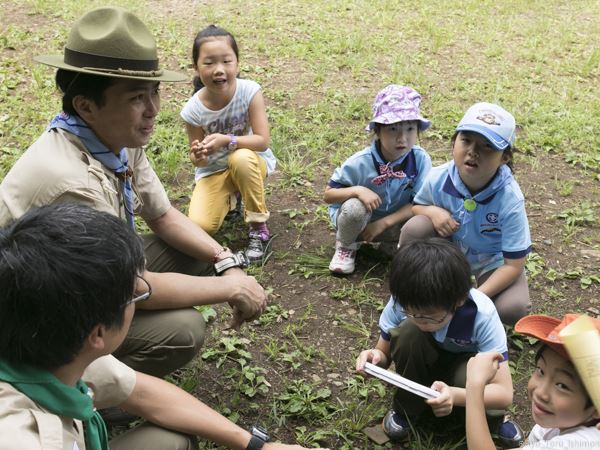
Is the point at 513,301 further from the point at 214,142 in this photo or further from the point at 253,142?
the point at 214,142

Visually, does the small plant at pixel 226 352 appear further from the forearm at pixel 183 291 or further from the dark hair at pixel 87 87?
the dark hair at pixel 87 87

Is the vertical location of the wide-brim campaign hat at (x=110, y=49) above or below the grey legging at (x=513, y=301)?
above

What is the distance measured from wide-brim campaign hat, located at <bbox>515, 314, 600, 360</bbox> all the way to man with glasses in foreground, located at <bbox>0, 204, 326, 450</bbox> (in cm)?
128

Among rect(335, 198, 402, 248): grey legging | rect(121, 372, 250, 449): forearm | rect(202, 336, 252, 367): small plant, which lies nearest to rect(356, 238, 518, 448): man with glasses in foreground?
rect(121, 372, 250, 449): forearm

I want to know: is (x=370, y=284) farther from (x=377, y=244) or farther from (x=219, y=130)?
(x=219, y=130)

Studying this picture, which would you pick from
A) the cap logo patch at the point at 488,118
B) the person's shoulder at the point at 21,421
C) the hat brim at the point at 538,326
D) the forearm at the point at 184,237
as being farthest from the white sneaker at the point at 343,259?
the person's shoulder at the point at 21,421

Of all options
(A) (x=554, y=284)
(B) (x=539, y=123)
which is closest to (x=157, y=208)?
(A) (x=554, y=284)

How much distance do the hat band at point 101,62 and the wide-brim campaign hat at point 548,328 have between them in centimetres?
174

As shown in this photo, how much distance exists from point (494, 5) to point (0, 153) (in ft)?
22.1

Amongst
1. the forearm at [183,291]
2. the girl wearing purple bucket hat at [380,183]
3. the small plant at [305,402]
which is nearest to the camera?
the forearm at [183,291]

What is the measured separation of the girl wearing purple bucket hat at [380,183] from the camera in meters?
3.68

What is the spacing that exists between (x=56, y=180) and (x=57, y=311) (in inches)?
37.3

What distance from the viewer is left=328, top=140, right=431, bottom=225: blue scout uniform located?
12.5 feet

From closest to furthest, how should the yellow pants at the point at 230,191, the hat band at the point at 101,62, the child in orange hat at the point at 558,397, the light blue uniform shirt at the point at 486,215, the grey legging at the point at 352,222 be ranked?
the child in orange hat at the point at 558,397
the hat band at the point at 101,62
the light blue uniform shirt at the point at 486,215
the grey legging at the point at 352,222
the yellow pants at the point at 230,191
